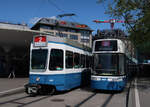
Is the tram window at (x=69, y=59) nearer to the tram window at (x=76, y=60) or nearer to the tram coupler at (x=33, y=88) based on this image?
the tram window at (x=76, y=60)

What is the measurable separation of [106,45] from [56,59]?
10.6ft

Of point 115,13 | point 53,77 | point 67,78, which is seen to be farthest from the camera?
point 115,13

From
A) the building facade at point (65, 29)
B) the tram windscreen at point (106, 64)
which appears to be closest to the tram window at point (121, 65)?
the tram windscreen at point (106, 64)

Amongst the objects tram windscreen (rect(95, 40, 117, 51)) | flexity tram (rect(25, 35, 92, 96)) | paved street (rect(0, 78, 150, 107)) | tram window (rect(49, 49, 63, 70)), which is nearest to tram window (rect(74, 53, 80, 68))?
flexity tram (rect(25, 35, 92, 96))

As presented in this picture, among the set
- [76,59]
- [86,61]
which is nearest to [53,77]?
[76,59]

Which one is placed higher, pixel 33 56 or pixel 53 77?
pixel 33 56

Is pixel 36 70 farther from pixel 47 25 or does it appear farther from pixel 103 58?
pixel 47 25

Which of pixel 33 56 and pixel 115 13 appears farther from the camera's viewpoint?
pixel 115 13

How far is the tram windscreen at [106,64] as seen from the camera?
10.9m

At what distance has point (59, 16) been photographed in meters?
17.7

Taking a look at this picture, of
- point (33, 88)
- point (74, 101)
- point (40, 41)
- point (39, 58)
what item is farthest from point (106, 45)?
point (33, 88)

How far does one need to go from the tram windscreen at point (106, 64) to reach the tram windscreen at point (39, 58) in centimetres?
311

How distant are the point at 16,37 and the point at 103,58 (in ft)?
48.8

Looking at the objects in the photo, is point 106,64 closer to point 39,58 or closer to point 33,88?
point 39,58
